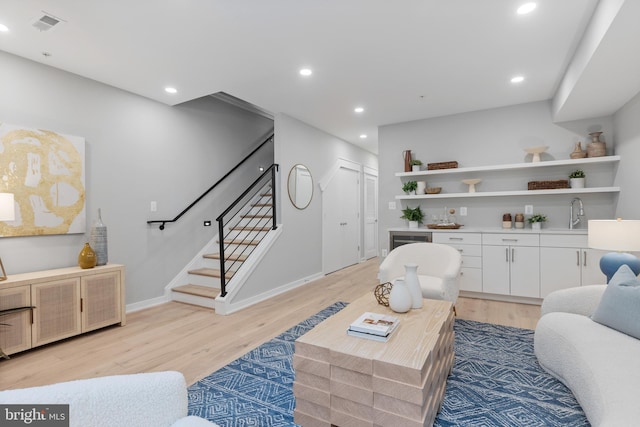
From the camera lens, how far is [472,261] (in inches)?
163

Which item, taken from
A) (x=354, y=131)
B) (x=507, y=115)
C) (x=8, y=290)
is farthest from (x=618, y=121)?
(x=8, y=290)

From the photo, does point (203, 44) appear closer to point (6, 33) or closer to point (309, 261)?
point (6, 33)

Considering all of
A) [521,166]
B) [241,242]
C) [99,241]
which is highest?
[521,166]

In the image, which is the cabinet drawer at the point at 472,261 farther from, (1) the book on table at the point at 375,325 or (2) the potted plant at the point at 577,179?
(1) the book on table at the point at 375,325

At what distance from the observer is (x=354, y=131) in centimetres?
576

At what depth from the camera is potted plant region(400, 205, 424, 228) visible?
189 inches

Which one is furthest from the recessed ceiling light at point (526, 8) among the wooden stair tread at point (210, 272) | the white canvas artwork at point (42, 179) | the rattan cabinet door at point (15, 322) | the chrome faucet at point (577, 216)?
the rattan cabinet door at point (15, 322)

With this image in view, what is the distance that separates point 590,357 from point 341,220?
479 centimetres

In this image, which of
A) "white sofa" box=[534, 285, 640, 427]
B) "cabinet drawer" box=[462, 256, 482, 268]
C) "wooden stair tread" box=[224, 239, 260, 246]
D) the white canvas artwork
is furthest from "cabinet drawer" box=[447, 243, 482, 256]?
the white canvas artwork

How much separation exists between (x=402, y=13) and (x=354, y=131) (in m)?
3.46

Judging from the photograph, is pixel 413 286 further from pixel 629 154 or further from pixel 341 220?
pixel 341 220

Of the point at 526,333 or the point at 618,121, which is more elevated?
the point at 618,121

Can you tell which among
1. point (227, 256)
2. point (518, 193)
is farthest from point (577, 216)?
point (227, 256)

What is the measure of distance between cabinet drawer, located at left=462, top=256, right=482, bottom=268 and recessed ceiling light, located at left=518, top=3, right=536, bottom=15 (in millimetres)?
2801
